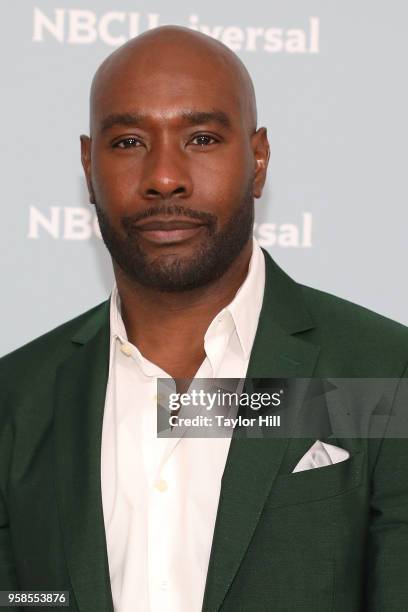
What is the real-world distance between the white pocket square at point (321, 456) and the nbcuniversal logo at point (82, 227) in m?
0.80

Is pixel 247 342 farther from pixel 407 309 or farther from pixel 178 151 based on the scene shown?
pixel 407 309

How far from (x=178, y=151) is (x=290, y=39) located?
2.56ft

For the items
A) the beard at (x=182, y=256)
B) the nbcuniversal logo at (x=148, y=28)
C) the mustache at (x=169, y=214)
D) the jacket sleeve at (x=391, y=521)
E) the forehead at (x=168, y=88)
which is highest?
the nbcuniversal logo at (x=148, y=28)

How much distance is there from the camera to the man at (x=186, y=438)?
1.79 metres

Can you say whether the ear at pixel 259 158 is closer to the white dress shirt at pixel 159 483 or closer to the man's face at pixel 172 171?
the man's face at pixel 172 171

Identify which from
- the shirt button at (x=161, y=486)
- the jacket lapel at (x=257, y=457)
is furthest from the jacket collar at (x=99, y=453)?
the shirt button at (x=161, y=486)

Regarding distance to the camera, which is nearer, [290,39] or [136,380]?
[136,380]

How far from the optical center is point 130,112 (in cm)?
193

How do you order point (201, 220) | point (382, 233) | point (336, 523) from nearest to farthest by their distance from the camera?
point (336, 523)
point (201, 220)
point (382, 233)

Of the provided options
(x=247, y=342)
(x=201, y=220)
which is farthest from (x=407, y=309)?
(x=201, y=220)

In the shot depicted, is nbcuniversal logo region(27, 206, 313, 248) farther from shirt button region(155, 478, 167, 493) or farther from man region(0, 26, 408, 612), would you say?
shirt button region(155, 478, 167, 493)

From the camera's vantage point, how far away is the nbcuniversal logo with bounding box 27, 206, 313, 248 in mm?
2516

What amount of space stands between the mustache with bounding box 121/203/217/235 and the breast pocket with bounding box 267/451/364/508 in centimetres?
56

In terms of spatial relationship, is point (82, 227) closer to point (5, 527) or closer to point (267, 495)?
point (5, 527)
